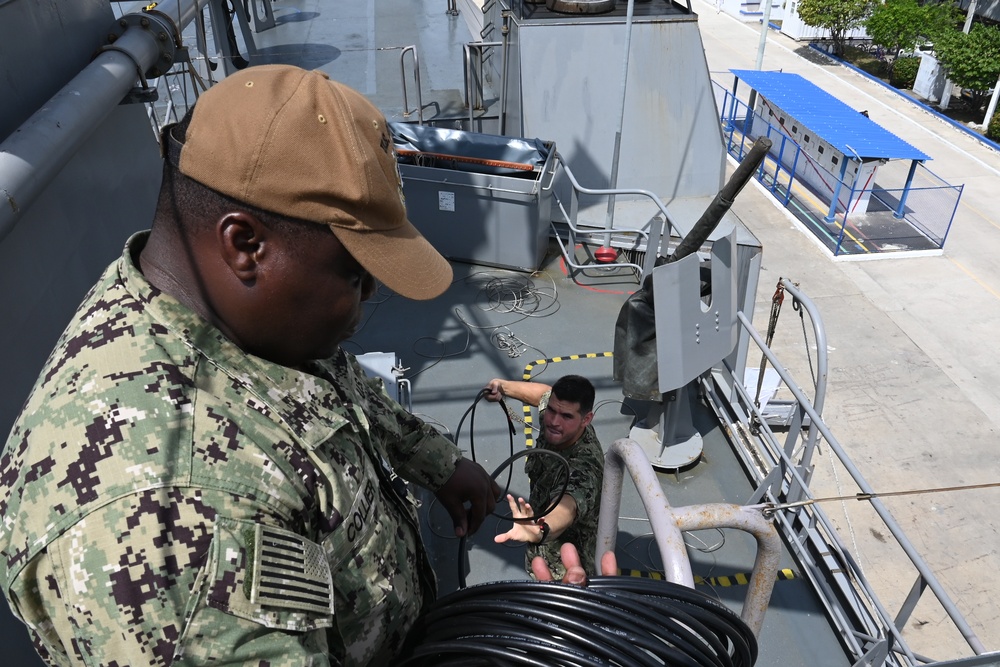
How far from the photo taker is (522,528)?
8.38 ft

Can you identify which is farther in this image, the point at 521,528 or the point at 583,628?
the point at 521,528

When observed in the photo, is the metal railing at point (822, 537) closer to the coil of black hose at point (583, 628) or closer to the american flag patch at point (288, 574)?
the coil of black hose at point (583, 628)

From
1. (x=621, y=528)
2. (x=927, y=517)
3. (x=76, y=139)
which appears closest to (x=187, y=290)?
(x=76, y=139)

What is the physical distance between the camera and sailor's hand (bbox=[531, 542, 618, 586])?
5.55ft

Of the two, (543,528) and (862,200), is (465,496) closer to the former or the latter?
(543,528)

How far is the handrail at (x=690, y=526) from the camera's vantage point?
5.41 ft

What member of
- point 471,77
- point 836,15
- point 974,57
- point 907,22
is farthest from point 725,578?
point 836,15

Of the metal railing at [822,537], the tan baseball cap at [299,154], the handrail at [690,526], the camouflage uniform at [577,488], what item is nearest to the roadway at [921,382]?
the metal railing at [822,537]

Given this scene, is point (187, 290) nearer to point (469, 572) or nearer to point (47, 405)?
point (47, 405)

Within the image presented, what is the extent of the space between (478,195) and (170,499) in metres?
5.16

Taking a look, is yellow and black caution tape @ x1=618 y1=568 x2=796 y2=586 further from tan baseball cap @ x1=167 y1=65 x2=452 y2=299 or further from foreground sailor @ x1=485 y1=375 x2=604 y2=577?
tan baseball cap @ x1=167 y1=65 x2=452 y2=299

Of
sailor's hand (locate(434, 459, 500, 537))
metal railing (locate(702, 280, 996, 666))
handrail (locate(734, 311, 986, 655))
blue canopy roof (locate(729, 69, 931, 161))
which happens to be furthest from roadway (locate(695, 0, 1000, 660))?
sailor's hand (locate(434, 459, 500, 537))

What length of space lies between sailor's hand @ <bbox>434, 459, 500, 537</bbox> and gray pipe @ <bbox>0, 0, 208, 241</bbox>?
143 cm

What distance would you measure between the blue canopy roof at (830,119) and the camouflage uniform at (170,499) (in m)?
16.7
